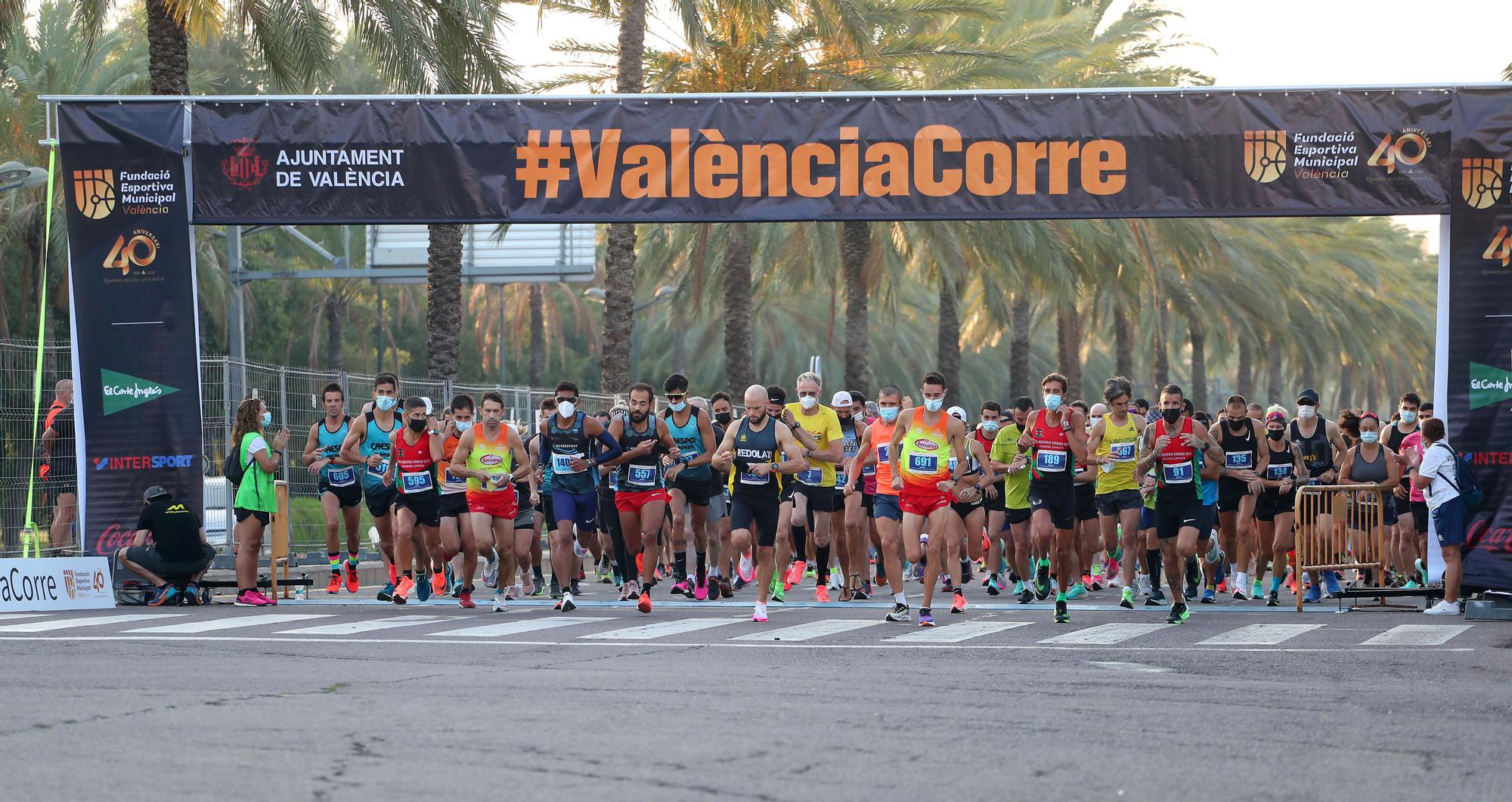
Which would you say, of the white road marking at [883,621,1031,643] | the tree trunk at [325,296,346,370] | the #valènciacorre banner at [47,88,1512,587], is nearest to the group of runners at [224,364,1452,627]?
the white road marking at [883,621,1031,643]

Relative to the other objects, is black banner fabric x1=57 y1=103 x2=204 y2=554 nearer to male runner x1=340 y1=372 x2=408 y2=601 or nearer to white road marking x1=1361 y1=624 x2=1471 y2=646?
male runner x1=340 y1=372 x2=408 y2=601

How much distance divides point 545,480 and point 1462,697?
1152cm

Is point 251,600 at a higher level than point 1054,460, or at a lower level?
lower

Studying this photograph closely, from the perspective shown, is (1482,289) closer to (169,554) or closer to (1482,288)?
(1482,288)

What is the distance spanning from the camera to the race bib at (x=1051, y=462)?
15969 millimetres

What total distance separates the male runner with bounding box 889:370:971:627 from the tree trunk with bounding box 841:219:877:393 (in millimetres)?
18583

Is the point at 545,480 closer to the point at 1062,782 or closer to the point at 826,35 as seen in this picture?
the point at 826,35

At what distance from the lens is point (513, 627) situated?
46.1 feet

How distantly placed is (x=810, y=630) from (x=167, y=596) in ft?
21.7

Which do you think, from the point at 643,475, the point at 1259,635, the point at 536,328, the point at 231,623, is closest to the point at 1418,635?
the point at 1259,635

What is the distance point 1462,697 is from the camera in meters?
9.77

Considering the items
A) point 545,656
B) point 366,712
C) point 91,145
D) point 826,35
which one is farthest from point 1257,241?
point 366,712

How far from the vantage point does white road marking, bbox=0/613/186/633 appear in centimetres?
1384

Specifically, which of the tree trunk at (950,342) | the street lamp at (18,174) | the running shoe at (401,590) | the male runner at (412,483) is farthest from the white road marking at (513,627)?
the tree trunk at (950,342)
